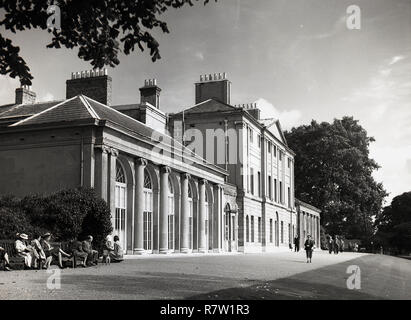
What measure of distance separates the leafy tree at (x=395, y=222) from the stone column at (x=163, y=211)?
125 ft

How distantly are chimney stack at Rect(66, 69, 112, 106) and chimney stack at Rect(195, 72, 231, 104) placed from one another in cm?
1638

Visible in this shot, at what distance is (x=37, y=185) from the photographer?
22531 mm

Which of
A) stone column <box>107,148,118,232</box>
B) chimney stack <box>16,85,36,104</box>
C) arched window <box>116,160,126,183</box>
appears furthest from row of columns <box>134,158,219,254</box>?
chimney stack <box>16,85,36,104</box>

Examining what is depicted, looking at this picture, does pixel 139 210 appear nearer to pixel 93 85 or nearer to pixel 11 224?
pixel 11 224

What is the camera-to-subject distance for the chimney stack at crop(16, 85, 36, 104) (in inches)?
1254

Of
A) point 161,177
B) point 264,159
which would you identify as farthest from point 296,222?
point 161,177

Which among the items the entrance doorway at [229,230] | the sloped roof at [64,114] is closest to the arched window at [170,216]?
the sloped roof at [64,114]

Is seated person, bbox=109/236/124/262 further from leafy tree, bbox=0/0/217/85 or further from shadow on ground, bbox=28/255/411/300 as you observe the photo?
leafy tree, bbox=0/0/217/85

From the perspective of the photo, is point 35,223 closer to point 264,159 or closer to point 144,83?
point 144,83

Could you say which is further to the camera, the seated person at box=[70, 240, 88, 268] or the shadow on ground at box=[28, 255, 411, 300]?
the seated person at box=[70, 240, 88, 268]

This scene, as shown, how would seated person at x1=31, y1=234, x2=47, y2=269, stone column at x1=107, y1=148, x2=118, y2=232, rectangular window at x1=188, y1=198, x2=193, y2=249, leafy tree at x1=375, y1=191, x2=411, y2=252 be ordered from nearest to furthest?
seated person at x1=31, y1=234, x2=47, y2=269
stone column at x1=107, y1=148, x2=118, y2=232
rectangular window at x1=188, y1=198, x2=193, y2=249
leafy tree at x1=375, y1=191, x2=411, y2=252

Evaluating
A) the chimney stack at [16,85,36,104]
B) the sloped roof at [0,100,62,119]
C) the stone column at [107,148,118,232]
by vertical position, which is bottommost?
the stone column at [107,148,118,232]
